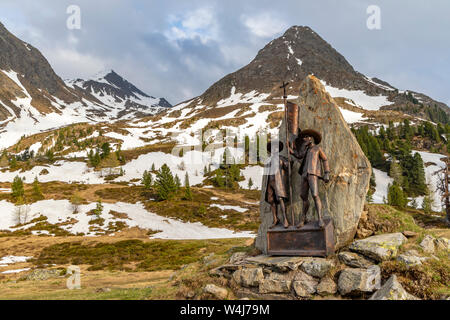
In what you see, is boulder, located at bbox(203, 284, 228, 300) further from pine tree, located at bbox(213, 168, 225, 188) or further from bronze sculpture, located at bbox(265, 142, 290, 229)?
pine tree, located at bbox(213, 168, 225, 188)

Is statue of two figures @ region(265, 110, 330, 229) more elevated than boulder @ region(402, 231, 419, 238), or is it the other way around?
statue of two figures @ region(265, 110, 330, 229)

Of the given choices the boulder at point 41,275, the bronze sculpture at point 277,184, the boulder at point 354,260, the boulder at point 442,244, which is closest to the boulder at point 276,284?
the boulder at point 354,260

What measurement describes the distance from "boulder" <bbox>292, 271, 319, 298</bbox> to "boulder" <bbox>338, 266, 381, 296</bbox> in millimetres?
719

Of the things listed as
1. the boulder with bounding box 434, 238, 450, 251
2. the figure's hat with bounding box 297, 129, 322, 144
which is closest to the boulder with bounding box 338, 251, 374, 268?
the boulder with bounding box 434, 238, 450, 251

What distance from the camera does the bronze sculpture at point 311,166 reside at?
878 centimetres

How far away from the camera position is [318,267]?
7855 mm

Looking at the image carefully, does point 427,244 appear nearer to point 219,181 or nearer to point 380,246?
point 380,246

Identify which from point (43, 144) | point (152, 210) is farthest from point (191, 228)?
point (43, 144)

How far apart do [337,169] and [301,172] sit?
4.06 ft

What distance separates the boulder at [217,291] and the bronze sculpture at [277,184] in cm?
285

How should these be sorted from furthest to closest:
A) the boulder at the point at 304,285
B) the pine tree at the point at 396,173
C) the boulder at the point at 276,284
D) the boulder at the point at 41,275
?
the pine tree at the point at 396,173 → the boulder at the point at 41,275 → the boulder at the point at 276,284 → the boulder at the point at 304,285

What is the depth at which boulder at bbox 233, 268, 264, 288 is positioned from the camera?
8.53m

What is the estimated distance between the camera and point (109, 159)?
107812 mm

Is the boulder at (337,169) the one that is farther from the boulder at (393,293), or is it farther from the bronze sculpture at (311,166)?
the boulder at (393,293)
